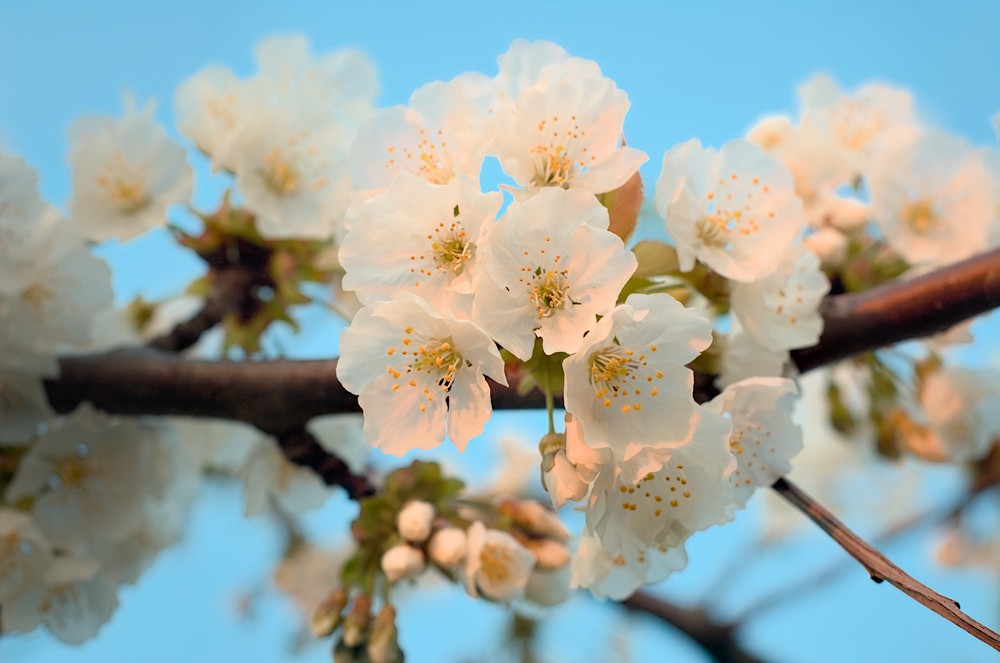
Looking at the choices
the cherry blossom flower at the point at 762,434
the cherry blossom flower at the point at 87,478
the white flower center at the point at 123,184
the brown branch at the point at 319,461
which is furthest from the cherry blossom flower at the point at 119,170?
the cherry blossom flower at the point at 762,434

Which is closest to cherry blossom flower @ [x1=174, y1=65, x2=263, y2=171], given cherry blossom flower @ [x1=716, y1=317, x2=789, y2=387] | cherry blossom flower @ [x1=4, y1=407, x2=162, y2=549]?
cherry blossom flower @ [x1=4, y1=407, x2=162, y2=549]

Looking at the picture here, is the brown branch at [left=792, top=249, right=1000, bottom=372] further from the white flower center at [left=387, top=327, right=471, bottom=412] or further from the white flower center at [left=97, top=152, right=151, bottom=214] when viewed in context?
the white flower center at [left=97, top=152, right=151, bottom=214]

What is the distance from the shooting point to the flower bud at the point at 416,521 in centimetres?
94

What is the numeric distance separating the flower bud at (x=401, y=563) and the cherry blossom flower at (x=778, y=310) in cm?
41

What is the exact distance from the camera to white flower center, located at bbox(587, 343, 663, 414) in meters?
0.67

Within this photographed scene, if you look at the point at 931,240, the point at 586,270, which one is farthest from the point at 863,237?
the point at 586,270

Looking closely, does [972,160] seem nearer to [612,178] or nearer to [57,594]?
[612,178]

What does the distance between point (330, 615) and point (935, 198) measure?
92 cm

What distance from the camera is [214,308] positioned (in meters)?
1.25

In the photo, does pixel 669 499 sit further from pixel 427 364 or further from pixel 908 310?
pixel 908 310

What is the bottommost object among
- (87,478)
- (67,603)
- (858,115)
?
(67,603)

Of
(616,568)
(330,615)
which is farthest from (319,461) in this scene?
(616,568)

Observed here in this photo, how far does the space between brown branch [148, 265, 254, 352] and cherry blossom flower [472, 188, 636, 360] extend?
0.65 m

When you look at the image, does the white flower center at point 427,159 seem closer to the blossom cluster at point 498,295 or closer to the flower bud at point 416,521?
the blossom cluster at point 498,295
